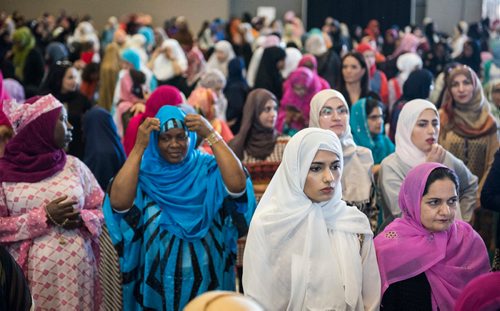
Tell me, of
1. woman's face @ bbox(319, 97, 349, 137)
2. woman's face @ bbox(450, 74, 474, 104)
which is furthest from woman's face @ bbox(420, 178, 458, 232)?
woman's face @ bbox(450, 74, 474, 104)

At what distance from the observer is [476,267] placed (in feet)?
9.60

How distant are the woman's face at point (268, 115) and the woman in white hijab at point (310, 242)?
185 cm

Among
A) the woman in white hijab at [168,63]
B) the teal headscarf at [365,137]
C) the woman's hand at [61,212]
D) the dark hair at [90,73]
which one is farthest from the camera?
the woman in white hijab at [168,63]

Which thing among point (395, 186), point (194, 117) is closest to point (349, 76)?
point (395, 186)

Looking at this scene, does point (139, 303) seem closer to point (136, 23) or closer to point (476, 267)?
point (476, 267)

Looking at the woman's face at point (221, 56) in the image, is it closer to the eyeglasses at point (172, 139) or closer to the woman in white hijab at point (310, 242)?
the eyeglasses at point (172, 139)

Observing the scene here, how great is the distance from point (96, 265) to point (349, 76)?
3.06 m

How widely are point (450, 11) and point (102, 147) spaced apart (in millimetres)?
16021

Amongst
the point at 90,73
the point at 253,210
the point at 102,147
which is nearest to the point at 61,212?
the point at 253,210

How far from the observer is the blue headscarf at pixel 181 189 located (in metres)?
3.45

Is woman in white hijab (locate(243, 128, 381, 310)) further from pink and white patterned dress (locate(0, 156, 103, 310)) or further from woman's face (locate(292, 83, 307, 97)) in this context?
woman's face (locate(292, 83, 307, 97))

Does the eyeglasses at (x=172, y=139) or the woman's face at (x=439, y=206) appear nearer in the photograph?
the woman's face at (x=439, y=206)

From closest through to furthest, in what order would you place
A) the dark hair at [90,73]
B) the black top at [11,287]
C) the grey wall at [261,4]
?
1. the black top at [11,287]
2. the dark hair at [90,73]
3. the grey wall at [261,4]

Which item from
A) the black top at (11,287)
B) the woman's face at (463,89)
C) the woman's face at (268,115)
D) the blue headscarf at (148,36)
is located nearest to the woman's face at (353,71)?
the woman's face at (463,89)
